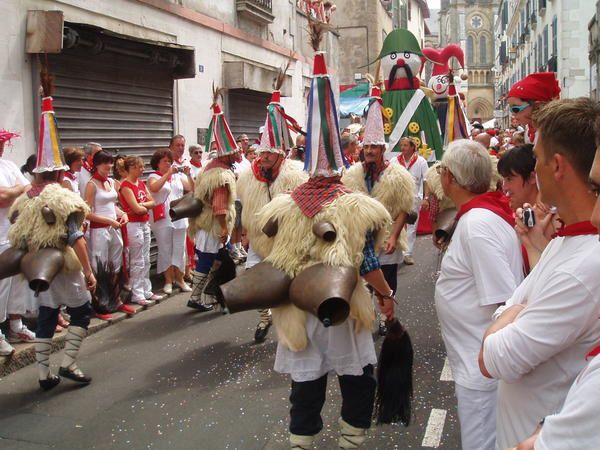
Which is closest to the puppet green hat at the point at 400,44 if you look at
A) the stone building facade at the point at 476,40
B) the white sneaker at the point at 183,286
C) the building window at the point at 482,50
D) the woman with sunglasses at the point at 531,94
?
the white sneaker at the point at 183,286

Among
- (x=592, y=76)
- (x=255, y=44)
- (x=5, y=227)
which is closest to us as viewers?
(x=5, y=227)

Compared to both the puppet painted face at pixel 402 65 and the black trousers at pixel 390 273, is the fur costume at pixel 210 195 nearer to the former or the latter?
the black trousers at pixel 390 273

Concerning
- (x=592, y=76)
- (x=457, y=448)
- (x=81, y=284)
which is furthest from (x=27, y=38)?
(x=592, y=76)

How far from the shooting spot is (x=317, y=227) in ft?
12.0

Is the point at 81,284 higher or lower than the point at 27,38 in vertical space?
lower

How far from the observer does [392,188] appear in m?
6.53

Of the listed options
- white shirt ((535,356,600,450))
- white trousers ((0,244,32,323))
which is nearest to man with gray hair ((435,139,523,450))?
white shirt ((535,356,600,450))

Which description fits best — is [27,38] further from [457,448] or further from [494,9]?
[494,9]

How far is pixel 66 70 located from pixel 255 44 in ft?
23.2

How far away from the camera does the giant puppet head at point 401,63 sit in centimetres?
1285

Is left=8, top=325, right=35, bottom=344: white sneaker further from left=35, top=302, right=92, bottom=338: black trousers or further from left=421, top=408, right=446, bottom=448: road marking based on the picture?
left=421, top=408, right=446, bottom=448: road marking

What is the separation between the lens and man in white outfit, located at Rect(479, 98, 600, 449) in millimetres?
1911

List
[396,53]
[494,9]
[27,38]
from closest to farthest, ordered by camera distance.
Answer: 1. [27,38]
2. [396,53]
3. [494,9]

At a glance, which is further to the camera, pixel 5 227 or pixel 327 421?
pixel 5 227
